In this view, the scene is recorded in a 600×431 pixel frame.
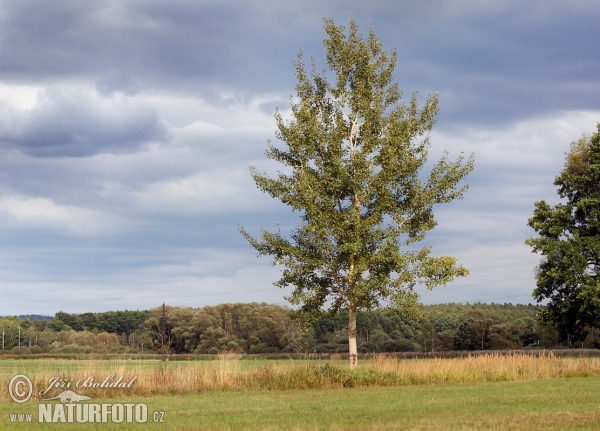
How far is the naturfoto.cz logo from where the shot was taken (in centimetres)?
1555

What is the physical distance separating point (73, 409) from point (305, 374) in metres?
9.76

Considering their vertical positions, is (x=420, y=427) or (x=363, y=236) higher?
(x=363, y=236)

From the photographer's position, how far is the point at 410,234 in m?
32.1

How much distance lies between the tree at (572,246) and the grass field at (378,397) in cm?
1652

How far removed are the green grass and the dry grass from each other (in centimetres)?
124

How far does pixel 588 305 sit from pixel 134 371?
115 ft

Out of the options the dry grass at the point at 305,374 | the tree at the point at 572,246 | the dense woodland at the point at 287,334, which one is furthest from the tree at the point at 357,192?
the dense woodland at the point at 287,334

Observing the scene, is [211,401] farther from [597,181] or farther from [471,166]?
[597,181]

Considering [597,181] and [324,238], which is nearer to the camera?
[324,238]

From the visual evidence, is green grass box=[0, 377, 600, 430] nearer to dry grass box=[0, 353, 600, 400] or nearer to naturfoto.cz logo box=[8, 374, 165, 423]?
naturfoto.cz logo box=[8, 374, 165, 423]

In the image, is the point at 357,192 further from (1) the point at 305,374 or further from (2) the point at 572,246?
(2) the point at 572,246

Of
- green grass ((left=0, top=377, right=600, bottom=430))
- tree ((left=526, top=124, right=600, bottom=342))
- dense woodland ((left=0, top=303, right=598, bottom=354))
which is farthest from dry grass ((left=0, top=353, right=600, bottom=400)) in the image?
dense woodland ((left=0, top=303, right=598, bottom=354))

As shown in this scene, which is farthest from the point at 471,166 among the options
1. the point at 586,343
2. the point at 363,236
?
the point at 586,343

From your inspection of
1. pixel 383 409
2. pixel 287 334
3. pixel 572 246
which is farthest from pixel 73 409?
pixel 287 334
